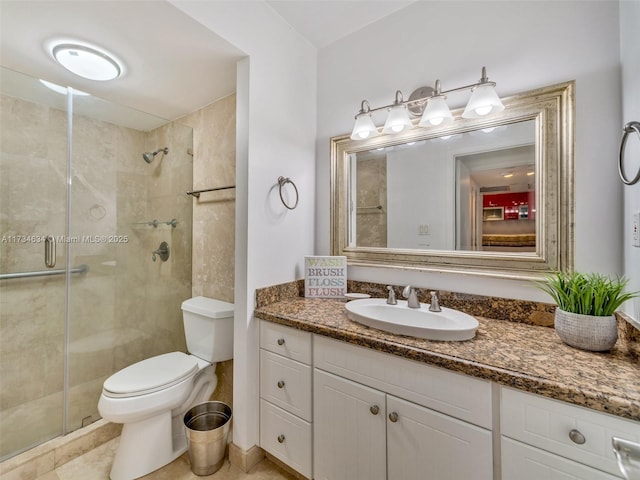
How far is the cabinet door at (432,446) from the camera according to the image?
86 cm

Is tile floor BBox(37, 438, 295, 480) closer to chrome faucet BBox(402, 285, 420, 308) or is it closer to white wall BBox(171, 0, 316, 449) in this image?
white wall BBox(171, 0, 316, 449)

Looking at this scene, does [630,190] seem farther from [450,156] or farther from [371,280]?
[371,280]

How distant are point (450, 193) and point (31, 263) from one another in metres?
2.49

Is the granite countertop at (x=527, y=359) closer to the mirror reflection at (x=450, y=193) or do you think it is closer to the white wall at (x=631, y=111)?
the white wall at (x=631, y=111)

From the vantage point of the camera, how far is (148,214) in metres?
2.10

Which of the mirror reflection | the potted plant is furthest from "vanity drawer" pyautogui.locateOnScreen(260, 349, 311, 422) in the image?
the potted plant

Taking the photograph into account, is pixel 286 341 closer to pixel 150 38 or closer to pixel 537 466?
pixel 537 466

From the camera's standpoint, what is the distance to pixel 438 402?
3.06 feet

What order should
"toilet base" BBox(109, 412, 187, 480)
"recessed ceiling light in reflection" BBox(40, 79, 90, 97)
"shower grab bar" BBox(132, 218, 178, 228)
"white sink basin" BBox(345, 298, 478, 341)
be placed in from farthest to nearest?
"shower grab bar" BBox(132, 218, 178, 228)
"recessed ceiling light in reflection" BBox(40, 79, 90, 97)
"toilet base" BBox(109, 412, 187, 480)
"white sink basin" BBox(345, 298, 478, 341)

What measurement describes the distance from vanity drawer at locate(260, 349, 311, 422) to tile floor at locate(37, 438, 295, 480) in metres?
0.37

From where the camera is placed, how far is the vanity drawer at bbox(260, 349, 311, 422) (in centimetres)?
128

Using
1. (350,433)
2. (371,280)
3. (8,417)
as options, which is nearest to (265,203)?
(371,280)

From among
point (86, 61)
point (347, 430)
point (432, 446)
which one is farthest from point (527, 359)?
point (86, 61)

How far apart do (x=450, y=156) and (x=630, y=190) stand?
68cm
